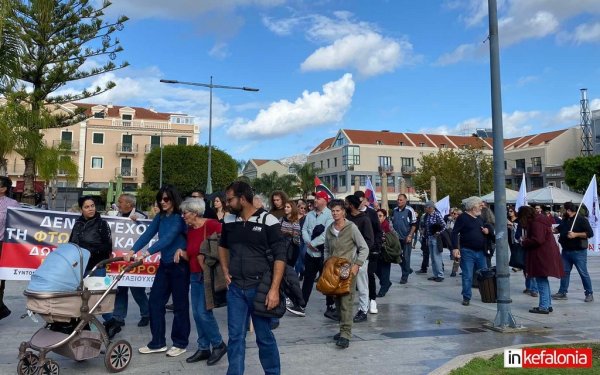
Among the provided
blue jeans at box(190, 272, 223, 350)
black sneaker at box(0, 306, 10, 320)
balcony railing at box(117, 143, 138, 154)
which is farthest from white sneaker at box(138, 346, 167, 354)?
balcony railing at box(117, 143, 138, 154)

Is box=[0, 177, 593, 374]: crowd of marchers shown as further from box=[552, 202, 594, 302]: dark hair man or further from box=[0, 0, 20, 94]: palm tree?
box=[0, 0, 20, 94]: palm tree

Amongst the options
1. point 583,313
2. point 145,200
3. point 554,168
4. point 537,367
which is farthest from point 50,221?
point 554,168

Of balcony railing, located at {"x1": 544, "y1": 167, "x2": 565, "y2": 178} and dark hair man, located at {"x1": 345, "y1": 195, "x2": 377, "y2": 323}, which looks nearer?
dark hair man, located at {"x1": 345, "y1": 195, "x2": 377, "y2": 323}

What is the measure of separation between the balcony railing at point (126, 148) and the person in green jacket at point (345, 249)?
196ft

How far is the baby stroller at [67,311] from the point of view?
4.65 m

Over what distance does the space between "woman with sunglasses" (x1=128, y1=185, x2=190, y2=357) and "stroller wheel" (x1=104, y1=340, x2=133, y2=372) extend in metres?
0.54

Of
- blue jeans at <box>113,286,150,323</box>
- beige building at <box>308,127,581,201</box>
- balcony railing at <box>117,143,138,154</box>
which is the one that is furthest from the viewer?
beige building at <box>308,127,581,201</box>

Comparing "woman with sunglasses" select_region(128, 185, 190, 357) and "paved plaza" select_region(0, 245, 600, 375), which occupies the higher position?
"woman with sunglasses" select_region(128, 185, 190, 357)

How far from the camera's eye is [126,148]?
62688mm

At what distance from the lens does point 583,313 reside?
8.30 m

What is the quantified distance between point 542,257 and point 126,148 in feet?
198

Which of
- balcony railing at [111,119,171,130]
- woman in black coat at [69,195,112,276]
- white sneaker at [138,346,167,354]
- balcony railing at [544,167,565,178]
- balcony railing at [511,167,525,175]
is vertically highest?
balcony railing at [111,119,171,130]

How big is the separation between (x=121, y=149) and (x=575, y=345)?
62.2m

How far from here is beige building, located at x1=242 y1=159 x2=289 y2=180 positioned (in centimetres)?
9900
